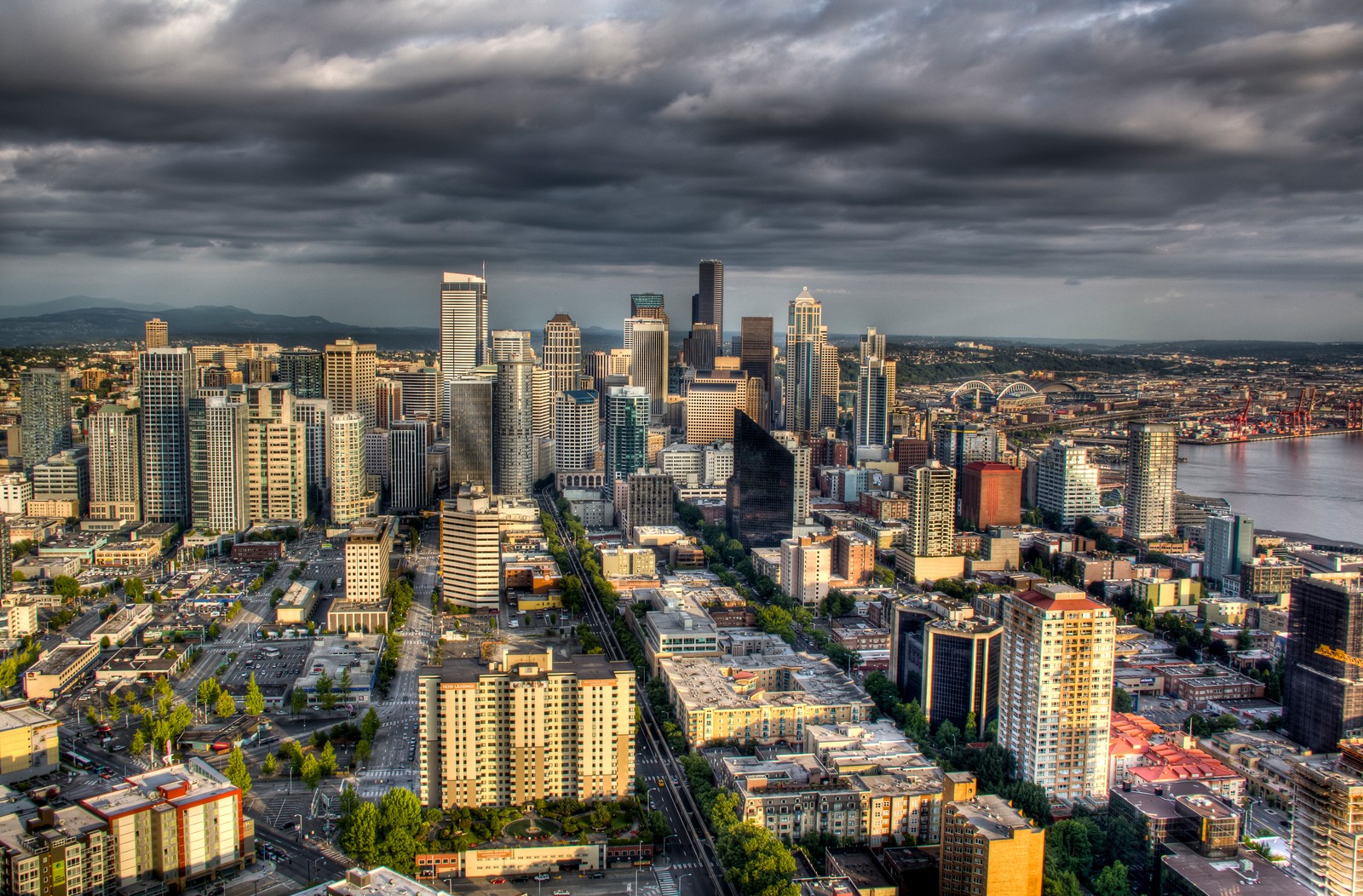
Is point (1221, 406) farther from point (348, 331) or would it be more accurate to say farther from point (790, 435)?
point (348, 331)

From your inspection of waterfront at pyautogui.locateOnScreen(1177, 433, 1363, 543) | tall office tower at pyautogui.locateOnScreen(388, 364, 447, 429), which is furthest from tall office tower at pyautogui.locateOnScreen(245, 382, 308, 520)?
waterfront at pyautogui.locateOnScreen(1177, 433, 1363, 543)

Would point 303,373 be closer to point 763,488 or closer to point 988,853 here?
point 763,488

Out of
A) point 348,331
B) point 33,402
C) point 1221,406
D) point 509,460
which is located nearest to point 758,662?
point 509,460

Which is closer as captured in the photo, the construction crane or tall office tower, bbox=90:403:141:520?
the construction crane

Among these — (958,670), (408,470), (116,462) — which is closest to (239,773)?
(958,670)

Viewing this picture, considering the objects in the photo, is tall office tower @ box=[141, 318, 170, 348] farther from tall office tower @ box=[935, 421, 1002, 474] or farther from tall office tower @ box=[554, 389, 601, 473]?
tall office tower @ box=[935, 421, 1002, 474]
